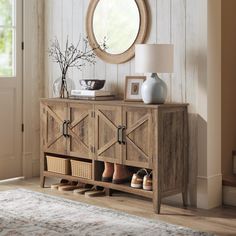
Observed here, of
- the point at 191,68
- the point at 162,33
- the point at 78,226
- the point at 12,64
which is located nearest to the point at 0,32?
the point at 12,64

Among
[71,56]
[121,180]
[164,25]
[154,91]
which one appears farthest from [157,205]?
[71,56]

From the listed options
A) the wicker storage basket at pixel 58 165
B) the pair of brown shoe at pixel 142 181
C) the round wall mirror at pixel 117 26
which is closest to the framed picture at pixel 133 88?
the round wall mirror at pixel 117 26

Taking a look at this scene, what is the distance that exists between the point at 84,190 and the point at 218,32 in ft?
6.21

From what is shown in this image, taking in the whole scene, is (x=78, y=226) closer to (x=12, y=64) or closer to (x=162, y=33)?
(x=162, y=33)

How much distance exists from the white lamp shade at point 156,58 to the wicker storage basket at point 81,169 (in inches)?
42.8

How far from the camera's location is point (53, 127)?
200 inches

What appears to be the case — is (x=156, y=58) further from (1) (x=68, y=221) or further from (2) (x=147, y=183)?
(1) (x=68, y=221)

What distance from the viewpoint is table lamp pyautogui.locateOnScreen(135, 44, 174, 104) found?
14.0ft

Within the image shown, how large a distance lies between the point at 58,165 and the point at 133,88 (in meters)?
1.09

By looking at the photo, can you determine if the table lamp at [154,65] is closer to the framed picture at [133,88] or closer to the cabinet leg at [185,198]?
the framed picture at [133,88]

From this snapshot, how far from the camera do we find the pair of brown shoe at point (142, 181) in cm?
437

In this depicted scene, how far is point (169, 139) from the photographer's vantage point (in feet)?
14.1

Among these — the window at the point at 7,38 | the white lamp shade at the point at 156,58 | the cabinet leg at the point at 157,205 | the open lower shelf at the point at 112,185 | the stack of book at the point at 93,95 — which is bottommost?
the cabinet leg at the point at 157,205

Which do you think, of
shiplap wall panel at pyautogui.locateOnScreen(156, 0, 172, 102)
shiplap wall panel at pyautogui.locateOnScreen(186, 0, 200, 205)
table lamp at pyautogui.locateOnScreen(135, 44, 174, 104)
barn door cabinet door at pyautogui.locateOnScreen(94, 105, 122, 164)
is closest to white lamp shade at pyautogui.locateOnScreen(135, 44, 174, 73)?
table lamp at pyautogui.locateOnScreen(135, 44, 174, 104)
